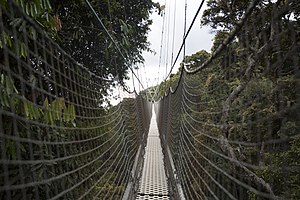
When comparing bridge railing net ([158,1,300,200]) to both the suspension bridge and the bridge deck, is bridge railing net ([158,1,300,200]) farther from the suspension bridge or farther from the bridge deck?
the bridge deck

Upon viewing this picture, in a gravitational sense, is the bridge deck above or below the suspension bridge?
below

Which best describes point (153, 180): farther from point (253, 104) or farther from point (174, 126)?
point (253, 104)

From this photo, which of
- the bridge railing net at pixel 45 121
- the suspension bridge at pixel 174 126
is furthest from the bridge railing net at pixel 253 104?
the bridge railing net at pixel 45 121

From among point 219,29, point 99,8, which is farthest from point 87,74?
point 219,29

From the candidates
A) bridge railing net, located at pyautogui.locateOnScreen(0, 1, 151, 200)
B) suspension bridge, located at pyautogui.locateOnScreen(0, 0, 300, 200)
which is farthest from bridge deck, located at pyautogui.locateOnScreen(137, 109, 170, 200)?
bridge railing net, located at pyautogui.locateOnScreen(0, 1, 151, 200)

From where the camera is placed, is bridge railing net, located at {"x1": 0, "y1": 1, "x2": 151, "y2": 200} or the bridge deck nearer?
bridge railing net, located at {"x1": 0, "y1": 1, "x2": 151, "y2": 200}

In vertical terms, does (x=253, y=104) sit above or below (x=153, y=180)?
above

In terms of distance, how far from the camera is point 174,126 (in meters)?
2.46

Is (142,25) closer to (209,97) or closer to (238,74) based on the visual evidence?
(209,97)

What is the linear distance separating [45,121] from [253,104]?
1.99 feet

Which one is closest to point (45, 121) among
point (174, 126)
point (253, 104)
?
point (253, 104)

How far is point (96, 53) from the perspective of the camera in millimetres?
2578

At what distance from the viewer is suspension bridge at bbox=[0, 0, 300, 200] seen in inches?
27.0

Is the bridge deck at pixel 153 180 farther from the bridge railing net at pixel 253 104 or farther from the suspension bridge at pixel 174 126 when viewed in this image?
the bridge railing net at pixel 253 104
